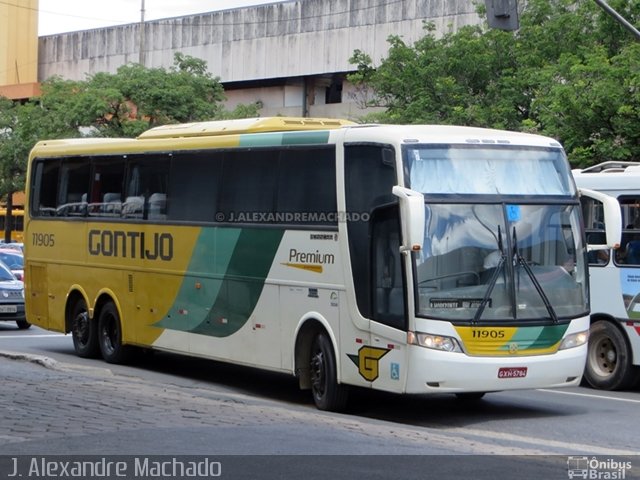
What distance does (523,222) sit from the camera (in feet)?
44.5

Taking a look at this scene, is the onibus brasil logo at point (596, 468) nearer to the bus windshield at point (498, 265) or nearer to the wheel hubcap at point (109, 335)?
the bus windshield at point (498, 265)

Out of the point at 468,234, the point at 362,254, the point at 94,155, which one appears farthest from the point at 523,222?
the point at 94,155

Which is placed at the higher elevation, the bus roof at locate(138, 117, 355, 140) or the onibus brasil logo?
the bus roof at locate(138, 117, 355, 140)

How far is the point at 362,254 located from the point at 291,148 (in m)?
2.10

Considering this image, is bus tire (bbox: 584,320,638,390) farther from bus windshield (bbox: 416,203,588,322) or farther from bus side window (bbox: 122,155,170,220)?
bus side window (bbox: 122,155,170,220)

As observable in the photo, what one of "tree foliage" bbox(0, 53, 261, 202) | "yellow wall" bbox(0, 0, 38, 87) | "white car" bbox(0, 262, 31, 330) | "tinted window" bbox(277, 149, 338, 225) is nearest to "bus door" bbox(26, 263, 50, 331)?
"white car" bbox(0, 262, 31, 330)

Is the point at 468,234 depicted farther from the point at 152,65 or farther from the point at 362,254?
the point at 152,65

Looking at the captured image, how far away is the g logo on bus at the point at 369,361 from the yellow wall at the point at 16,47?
2325 inches

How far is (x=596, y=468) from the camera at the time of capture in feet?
32.0

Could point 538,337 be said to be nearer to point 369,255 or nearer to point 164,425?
point 369,255

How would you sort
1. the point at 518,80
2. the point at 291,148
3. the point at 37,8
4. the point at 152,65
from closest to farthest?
the point at 291,148, the point at 518,80, the point at 152,65, the point at 37,8

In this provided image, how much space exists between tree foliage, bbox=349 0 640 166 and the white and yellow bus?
12633 millimetres

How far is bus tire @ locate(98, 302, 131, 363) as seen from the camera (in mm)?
19516

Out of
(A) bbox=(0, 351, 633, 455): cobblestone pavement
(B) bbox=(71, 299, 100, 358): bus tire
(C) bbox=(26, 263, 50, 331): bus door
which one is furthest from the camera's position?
(C) bbox=(26, 263, 50, 331): bus door
